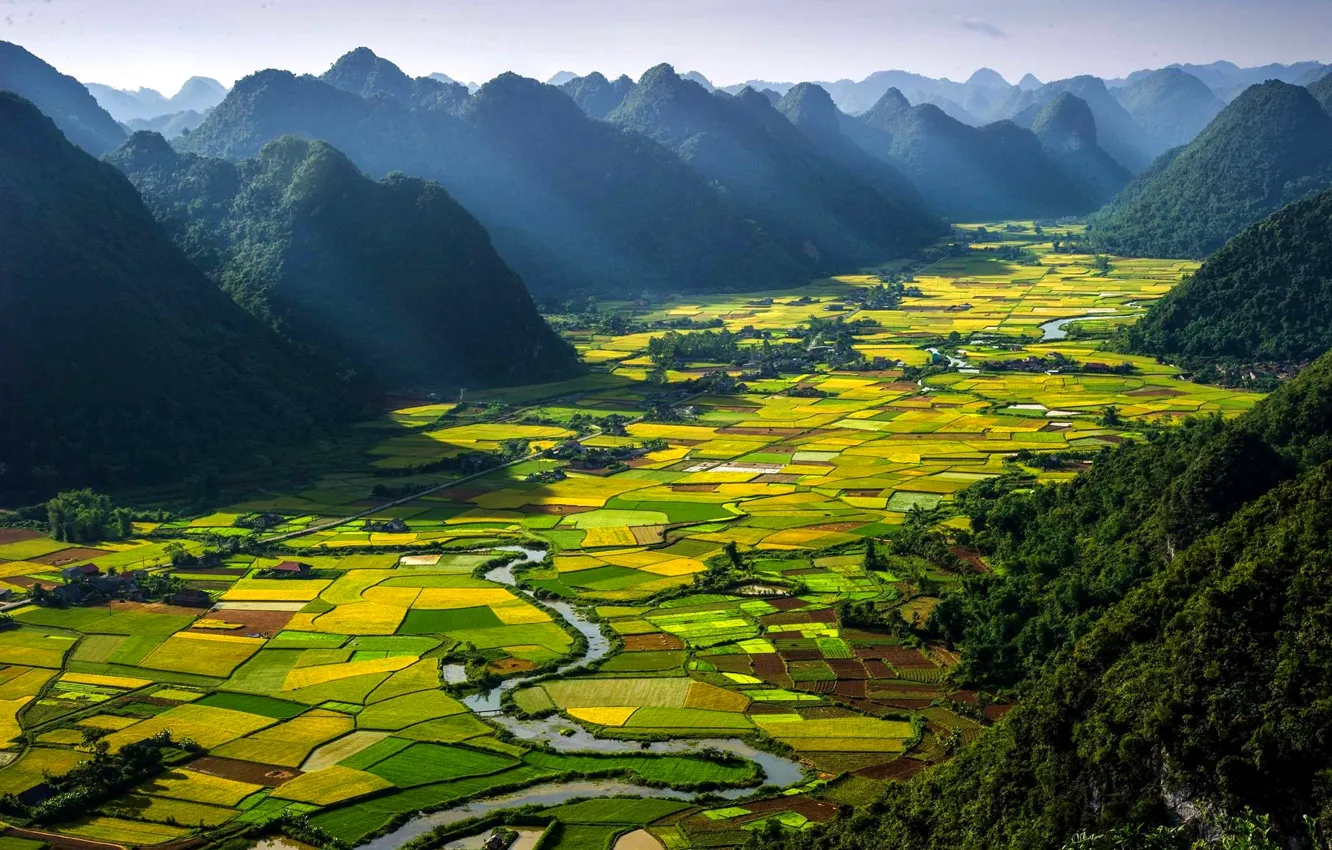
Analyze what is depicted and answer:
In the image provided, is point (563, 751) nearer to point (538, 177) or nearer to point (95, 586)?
point (95, 586)

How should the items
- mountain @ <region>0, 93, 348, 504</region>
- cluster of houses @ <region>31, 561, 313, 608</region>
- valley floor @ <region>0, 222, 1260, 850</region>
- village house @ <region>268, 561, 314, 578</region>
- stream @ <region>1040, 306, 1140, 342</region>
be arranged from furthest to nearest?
stream @ <region>1040, 306, 1140, 342</region>
mountain @ <region>0, 93, 348, 504</region>
village house @ <region>268, 561, 314, 578</region>
cluster of houses @ <region>31, 561, 313, 608</region>
valley floor @ <region>0, 222, 1260, 850</region>

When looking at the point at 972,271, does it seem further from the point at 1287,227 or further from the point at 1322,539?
the point at 1322,539

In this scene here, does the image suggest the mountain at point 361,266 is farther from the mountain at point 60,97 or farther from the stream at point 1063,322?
the mountain at point 60,97

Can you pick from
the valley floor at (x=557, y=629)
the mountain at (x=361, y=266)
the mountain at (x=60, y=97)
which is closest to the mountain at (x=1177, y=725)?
the valley floor at (x=557, y=629)

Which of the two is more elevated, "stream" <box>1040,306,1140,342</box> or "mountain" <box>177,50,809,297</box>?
"mountain" <box>177,50,809,297</box>

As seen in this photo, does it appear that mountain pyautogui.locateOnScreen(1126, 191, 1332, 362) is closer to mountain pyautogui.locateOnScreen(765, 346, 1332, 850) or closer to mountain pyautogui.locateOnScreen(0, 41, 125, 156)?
mountain pyautogui.locateOnScreen(765, 346, 1332, 850)

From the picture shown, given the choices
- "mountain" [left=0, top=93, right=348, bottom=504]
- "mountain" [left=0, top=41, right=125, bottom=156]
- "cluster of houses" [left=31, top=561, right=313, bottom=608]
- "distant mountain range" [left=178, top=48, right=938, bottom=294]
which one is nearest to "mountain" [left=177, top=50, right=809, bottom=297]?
"distant mountain range" [left=178, top=48, right=938, bottom=294]
